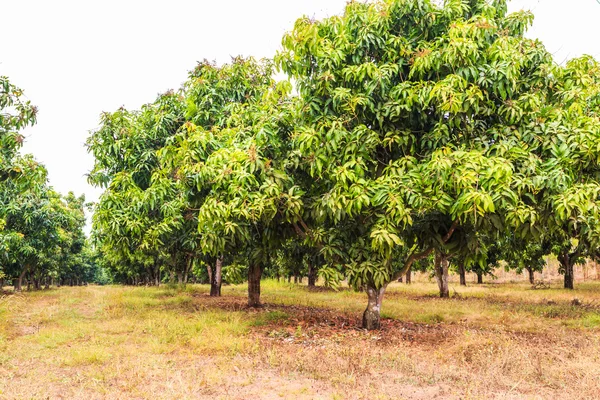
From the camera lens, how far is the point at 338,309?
716 inches

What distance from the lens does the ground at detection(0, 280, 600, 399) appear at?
670 centimetres

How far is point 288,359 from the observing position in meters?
8.52

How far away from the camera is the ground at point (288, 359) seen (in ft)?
22.0

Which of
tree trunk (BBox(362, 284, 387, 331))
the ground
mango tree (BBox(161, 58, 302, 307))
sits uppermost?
mango tree (BBox(161, 58, 302, 307))

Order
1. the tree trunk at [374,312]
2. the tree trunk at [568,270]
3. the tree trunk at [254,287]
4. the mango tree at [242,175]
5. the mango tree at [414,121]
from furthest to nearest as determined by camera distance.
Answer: the tree trunk at [568,270] < the tree trunk at [254,287] < the tree trunk at [374,312] < the mango tree at [242,175] < the mango tree at [414,121]

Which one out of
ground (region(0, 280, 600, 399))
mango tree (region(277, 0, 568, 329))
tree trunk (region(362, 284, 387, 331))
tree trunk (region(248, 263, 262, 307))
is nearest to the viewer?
ground (region(0, 280, 600, 399))

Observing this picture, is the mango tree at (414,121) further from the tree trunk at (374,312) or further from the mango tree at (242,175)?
the mango tree at (242,175)

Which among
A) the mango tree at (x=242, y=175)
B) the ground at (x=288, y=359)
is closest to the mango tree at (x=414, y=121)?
the mango tree at (x=242, y=175)

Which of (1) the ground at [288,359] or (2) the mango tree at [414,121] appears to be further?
(2) the mango tree at [414,121]

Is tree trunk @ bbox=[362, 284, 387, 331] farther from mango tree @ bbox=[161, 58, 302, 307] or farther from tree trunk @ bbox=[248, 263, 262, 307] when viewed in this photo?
tree trunk @ bbox=[248, 263, 262, 307]

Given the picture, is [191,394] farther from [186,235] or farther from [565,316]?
[565,316]

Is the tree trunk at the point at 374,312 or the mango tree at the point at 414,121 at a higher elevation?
the mango tree at the point at 414,121

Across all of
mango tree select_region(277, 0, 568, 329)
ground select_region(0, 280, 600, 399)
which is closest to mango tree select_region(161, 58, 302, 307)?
mango tree select_region(277, 0, 568, 329)

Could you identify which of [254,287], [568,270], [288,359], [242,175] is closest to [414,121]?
[242,175]
